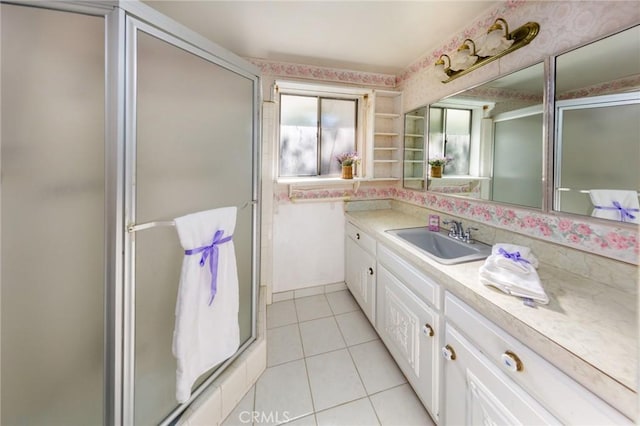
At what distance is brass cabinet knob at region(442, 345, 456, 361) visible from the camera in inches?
39.3

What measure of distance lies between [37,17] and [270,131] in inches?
58.8

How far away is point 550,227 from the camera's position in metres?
1.15

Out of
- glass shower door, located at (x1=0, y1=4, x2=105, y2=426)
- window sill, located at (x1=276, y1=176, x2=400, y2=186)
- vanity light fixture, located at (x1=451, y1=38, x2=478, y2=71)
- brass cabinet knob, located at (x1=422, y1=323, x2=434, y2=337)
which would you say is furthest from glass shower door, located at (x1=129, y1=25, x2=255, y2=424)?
vanity light fixture, located at (x1=451, y1=38, x2=478, y2=71)

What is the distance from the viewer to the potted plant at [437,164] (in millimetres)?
1918

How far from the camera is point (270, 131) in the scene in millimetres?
2148

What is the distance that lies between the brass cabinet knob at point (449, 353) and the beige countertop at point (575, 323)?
0.25m

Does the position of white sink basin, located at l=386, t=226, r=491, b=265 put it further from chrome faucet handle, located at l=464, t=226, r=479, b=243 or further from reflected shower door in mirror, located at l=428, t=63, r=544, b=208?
reflected shower door in mirror, located at l=428, t=63, r=544, b=208

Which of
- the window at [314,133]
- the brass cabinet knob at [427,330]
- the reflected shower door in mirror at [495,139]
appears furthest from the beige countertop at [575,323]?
the window at [314,133]

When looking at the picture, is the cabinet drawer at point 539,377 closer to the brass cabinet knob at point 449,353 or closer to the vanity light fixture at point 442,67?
the brass cabinet knob at point 449,353

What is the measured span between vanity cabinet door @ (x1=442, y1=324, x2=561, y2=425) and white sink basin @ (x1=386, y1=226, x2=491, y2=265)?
571 mm

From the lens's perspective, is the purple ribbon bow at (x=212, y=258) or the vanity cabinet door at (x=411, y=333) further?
the vanity cabinet door at (x=411, y=333)

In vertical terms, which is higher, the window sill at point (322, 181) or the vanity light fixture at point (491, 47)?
the vanity light fixture at point (491, 47)

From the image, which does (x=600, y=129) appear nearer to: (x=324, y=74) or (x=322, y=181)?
(x=322, y=181)

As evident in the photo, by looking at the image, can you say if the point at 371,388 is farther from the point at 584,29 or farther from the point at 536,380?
the point at 584,29
